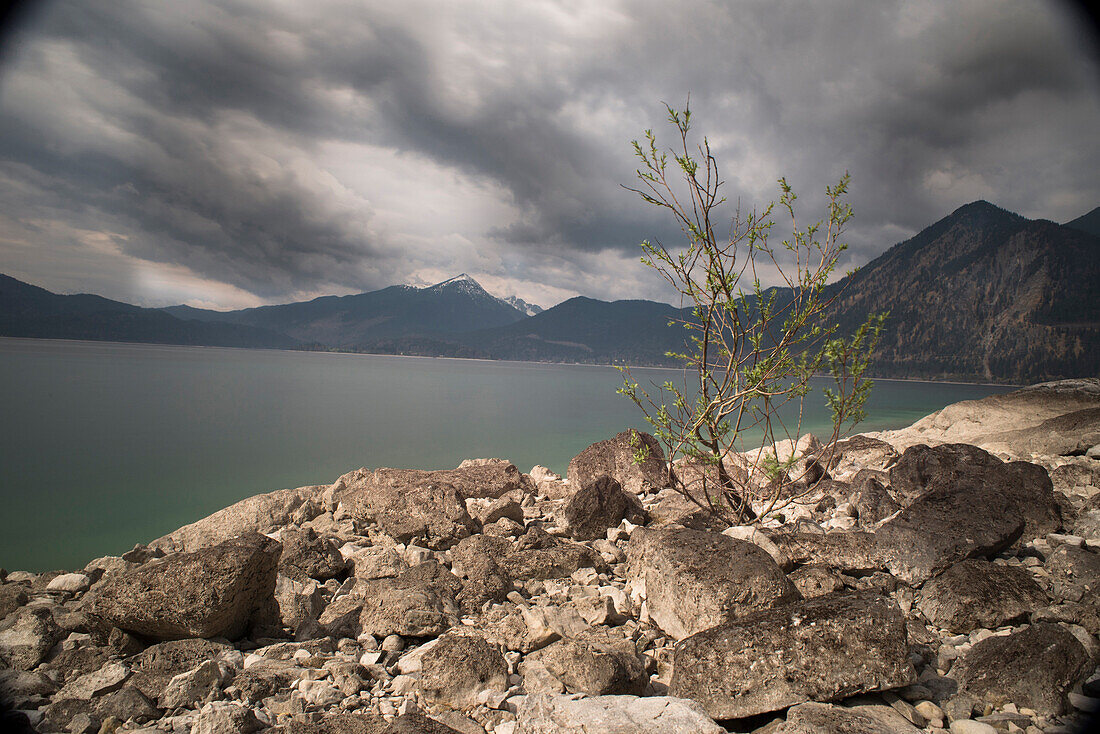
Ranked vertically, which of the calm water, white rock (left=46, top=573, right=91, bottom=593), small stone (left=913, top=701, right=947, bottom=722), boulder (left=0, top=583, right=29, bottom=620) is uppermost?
small stone (left=913, top=701, right=947, bottom=722)

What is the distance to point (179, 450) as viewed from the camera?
2617cm

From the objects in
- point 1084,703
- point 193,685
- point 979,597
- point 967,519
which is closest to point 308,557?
point 193,685

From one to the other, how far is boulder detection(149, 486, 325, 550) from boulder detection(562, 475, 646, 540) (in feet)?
18.6

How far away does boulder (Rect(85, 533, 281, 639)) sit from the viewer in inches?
206

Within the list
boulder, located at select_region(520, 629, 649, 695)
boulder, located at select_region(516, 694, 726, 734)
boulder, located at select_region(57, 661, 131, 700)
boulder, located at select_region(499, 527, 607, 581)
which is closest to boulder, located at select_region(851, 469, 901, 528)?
boulder, located at select_region(499, 527, 607, 581)

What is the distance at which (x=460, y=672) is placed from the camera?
4.55m

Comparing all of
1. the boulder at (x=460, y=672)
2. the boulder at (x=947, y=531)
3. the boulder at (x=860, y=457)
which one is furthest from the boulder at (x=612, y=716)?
the boulder at (x=860, y=457)

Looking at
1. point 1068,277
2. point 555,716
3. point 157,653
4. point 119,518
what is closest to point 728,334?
point 555,716

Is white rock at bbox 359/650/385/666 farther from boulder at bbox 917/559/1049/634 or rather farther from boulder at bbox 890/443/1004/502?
boulder at bbox 890/443/1004/502

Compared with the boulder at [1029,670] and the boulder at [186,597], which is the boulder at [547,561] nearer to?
the boulder at [186,597]

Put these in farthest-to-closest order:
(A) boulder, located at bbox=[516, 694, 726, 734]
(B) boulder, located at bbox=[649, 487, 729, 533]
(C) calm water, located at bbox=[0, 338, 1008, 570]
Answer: (C) calm water, located at bbox=[0, 338, 1008, 570] → (B) boulder, located at bbox=[649, 487, 729, 533] → (A) boulder, located at bbox=[516, 694, 726, 734]

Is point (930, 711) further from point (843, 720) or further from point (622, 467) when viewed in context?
point (622, 467)

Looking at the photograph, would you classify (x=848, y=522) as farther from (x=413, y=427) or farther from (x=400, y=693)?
(x=413, y=427)

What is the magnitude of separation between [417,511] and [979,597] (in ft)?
24.5
